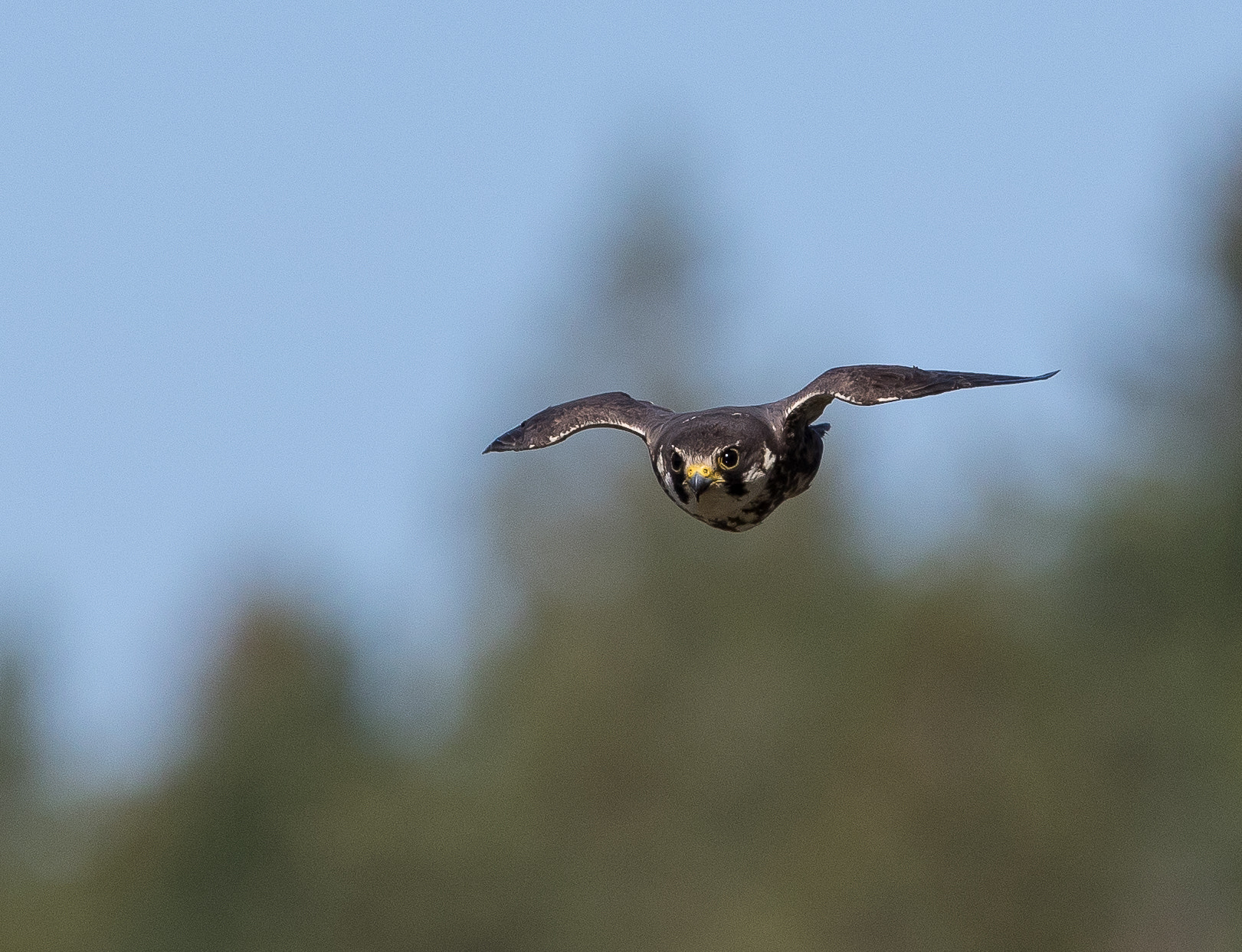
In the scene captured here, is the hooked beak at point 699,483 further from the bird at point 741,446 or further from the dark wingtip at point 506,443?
the dark wingtip at point 506,443

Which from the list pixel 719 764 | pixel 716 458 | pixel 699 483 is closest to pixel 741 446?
pixel 716 458

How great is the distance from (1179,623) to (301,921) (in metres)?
19.7

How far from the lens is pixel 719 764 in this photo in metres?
54.9

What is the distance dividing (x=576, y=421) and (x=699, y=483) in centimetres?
143

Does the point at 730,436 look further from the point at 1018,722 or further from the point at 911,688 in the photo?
the point at 1018,722

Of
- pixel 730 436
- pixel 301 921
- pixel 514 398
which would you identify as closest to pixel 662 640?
pixel 514 398

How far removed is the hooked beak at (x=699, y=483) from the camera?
13422 millimetres

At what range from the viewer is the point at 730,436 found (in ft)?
44.1

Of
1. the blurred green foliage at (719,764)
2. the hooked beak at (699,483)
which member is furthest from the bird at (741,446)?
the blurred green foliage at (719,764)

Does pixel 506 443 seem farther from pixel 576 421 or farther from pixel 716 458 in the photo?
pixel 716 458

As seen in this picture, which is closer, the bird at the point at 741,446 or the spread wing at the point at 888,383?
the spread wing at the point at 888,383

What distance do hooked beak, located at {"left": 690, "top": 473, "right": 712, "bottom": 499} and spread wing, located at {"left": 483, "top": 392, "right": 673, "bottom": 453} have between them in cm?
104

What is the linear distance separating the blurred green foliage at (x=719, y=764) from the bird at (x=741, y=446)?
21569 millimetres

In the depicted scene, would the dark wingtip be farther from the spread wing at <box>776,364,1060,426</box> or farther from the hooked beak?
the spread wing at <box>776,364,1060,426</box>
